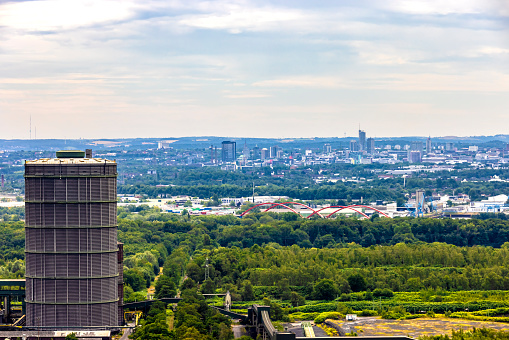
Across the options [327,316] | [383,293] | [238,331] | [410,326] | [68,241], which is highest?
[68,241]

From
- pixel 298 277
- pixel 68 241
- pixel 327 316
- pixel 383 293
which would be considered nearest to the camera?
pixel 68 241

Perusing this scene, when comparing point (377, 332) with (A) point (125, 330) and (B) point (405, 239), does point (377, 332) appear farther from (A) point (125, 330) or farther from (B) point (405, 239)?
(B) point (405, 239)

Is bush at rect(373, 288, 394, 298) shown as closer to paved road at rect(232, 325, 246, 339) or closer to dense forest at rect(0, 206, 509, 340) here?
dense forest at rect(0, 206, 509, 340)

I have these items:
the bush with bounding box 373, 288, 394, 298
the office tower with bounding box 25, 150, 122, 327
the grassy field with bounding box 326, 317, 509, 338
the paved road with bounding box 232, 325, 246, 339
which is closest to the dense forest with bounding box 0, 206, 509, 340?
the bush with bounding box 373, 288, 394, 298

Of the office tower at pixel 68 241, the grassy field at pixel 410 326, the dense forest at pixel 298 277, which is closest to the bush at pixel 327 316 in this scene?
the dense forest at pixel 298 277

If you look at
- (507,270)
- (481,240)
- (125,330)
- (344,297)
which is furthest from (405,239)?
(125,330)

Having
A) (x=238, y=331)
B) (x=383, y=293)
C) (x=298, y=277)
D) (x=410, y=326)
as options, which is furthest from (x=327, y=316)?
(x=298, y=277)

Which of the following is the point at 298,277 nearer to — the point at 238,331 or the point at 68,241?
the point at 238,331

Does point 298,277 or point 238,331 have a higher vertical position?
point 238,331

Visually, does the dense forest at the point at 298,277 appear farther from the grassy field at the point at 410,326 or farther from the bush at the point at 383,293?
the grassy field at the point at 410,326
